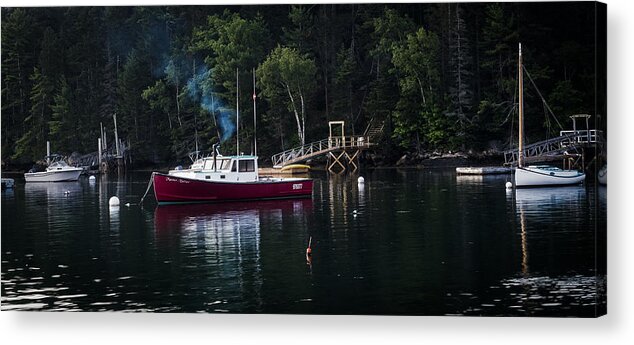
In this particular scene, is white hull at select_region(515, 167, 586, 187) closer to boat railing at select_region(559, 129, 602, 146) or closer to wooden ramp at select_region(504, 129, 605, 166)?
wooden ramp at select_region(504, 129, 605, 166)

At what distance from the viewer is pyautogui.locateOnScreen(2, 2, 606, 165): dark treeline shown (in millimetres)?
21016

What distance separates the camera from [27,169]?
24297 mm

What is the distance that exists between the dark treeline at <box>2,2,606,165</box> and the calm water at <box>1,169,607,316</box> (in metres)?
1.86

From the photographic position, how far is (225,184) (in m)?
33.3

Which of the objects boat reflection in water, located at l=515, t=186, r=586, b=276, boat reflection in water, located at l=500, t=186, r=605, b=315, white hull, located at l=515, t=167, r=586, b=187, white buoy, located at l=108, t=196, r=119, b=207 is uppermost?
white hull, located at l=515, t=167, r=586, b=187

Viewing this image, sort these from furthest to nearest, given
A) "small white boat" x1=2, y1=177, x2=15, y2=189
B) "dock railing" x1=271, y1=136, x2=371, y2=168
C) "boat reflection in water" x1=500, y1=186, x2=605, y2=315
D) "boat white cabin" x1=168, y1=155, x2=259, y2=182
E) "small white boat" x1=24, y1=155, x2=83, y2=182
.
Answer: "boat white cabin" x1=168, y1=155, x2=259, y2=182
"dock railing" x1=271, y1=136, x2=371, y2=168
"small white boat" x1=24, y1=155, x2=83, y2=182
"small white boat" x1=2, y1=177, x2=15, y2=189
"boat reflection in water" x1=500, y1=186, x2=605, y2=315

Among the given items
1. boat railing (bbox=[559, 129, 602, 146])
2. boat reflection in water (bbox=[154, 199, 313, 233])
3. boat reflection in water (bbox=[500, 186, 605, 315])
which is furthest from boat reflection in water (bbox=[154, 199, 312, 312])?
boat railing (bbox=[559, 129, 602, 146])

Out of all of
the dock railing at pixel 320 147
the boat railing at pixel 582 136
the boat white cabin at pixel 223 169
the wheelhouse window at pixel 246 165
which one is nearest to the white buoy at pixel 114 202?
the boat white cabin at pixel 223 169

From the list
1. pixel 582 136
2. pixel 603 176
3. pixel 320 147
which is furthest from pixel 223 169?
pixel 603 176

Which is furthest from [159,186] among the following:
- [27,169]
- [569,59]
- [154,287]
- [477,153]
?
[569,59]

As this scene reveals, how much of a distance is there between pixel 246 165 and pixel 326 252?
9.65 meters

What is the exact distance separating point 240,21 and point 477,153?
6945 millimetres

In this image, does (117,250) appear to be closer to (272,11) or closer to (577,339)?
(272,11)

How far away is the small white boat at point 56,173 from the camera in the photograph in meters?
24.8
